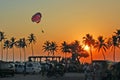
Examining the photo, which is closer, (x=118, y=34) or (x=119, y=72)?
(x=119, y=72)

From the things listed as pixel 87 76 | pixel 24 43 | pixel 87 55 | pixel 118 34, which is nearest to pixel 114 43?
pixel 118 34

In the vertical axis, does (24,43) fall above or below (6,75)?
above

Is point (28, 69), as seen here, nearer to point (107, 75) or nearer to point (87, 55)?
point (107, 75)

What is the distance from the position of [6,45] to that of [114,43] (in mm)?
50350

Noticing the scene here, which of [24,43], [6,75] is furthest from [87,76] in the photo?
[24,43]

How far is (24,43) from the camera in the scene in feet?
529

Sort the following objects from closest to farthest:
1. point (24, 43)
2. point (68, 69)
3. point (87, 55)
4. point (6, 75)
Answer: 1. point (6, 75)
2. point (68, 69)
3. point (87, 55)
4. point (24, 43)

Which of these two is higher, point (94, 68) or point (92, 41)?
point (92, 41)

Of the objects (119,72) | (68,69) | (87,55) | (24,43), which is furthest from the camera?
(24,43)

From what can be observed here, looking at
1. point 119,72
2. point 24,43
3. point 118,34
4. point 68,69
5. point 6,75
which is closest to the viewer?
point 119,72

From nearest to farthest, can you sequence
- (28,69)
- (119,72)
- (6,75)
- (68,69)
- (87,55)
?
1. (119,72)
2. (6,75)
3. (28,69)
4. (68,69)
5. (87,55)

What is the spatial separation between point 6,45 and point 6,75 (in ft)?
367

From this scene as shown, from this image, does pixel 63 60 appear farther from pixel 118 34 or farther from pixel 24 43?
pixel 24 43

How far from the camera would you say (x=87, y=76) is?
42.3 meters
